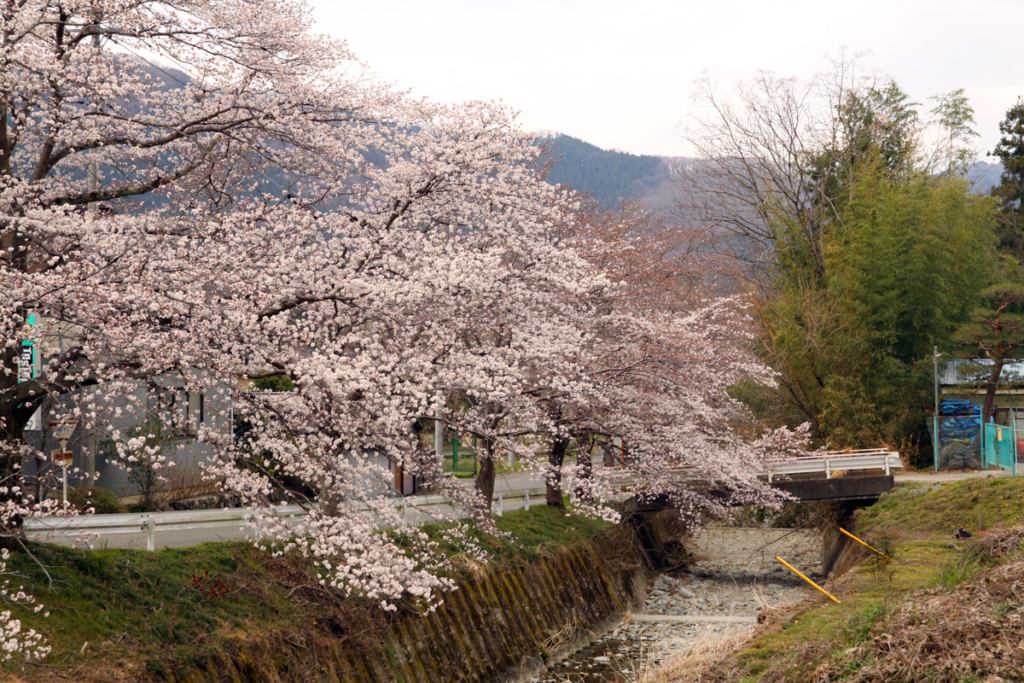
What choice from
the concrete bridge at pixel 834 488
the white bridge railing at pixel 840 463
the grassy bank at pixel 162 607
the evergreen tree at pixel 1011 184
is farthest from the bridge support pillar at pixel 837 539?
the evergreen tree at pixel 1011 184

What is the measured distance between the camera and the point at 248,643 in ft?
29.2

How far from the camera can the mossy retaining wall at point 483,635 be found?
9.08 metres

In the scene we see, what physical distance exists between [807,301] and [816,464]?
8.40 meters

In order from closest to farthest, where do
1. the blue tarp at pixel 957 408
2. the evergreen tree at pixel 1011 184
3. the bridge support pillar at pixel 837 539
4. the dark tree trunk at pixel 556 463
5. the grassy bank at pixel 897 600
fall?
the grassy bank at pixel 897 600, the dark tree trunk at pixel 556 463, the bridge support pillar at pixel 837 539, the blue tarp at pixel 957 408, the evergreen tree at pixel 1011 184

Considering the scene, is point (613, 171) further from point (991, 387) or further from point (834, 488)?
point (834, 488)

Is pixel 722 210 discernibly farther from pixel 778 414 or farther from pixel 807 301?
pixel 778 414

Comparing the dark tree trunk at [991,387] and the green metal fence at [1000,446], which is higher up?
the dark tree trunk at [991,387]

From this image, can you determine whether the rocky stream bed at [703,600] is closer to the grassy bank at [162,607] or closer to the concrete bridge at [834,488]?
the concrete bridge at [834,488]

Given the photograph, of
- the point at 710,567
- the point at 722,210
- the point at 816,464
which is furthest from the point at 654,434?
the point at 722,210

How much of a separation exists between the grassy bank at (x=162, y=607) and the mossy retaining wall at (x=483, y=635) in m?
0.23

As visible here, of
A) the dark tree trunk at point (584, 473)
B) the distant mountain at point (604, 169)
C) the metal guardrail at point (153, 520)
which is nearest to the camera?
the metal guardrail at point (153, 520)

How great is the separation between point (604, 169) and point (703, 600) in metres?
134

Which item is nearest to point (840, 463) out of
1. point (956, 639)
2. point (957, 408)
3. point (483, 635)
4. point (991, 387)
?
point (991, 387)

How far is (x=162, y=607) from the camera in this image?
8.65 metres
